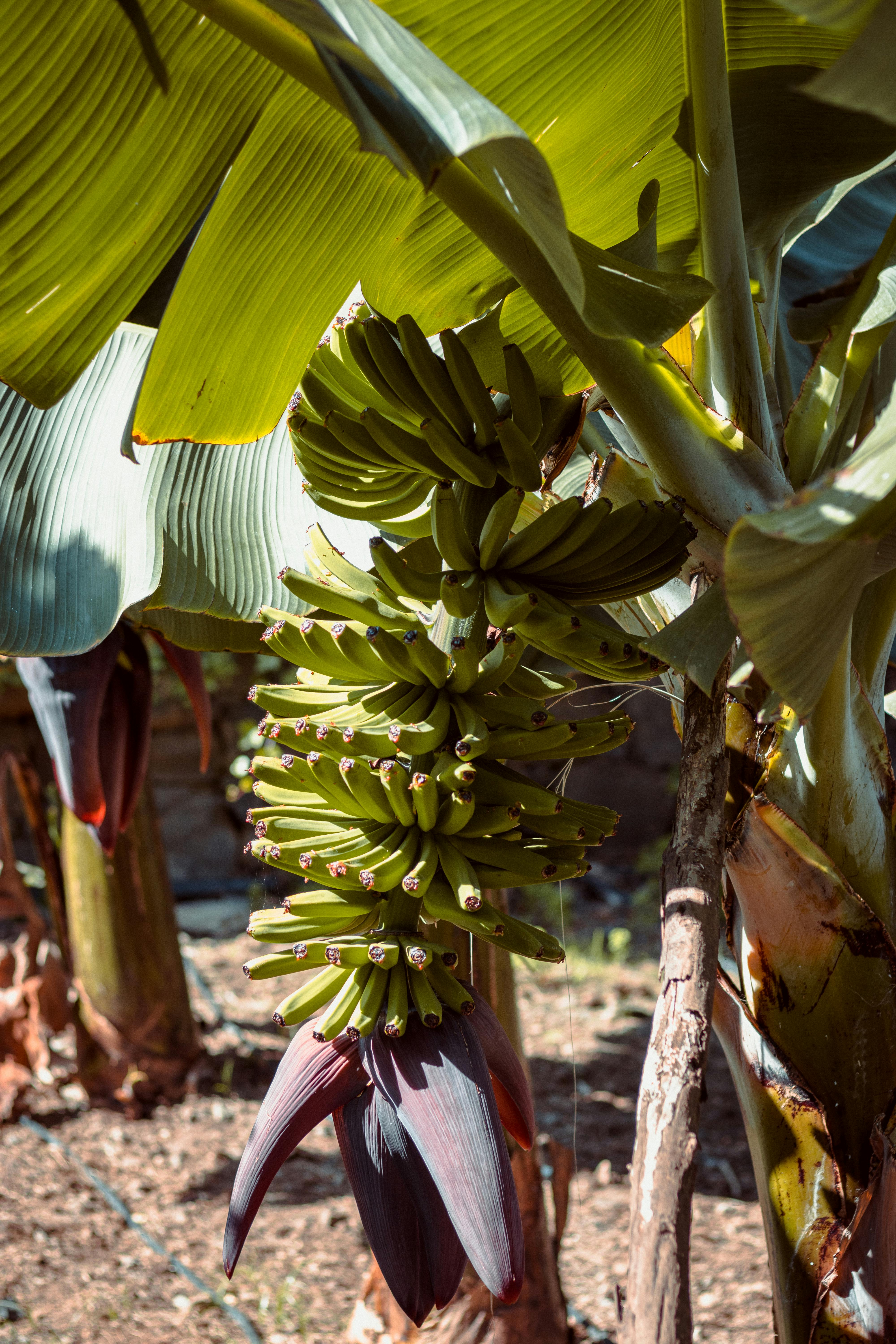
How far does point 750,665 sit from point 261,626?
84 cm

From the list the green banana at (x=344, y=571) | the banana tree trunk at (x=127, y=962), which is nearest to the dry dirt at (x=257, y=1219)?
the banana tree trunk at (x=127, y=962)

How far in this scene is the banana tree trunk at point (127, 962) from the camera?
2199 mm

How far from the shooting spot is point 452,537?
0.58m

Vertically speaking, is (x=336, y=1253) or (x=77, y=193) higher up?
(x=77, y=193)

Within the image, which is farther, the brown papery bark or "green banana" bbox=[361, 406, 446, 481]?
"green banana" bbox=[361, 406, 446, 481]

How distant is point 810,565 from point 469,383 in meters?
0.25

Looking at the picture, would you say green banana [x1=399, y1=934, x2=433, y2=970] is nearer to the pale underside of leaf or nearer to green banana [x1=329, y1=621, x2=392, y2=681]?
green banana [x1=329, y1=621, x2=392, y2=681]

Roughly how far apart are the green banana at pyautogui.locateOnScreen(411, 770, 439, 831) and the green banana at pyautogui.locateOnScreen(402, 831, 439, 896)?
1 cm

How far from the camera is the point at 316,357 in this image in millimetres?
681

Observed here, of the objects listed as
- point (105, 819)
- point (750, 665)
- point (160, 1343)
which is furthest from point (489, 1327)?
point (750, 665)

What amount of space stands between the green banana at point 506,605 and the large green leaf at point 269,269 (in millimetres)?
305

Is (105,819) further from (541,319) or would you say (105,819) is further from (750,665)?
(750,665)

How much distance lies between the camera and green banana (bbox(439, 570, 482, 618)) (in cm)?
56

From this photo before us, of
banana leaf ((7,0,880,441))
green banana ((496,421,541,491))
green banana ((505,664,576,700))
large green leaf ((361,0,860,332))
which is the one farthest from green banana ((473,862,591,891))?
large green leaf ((361,0,860,332))
